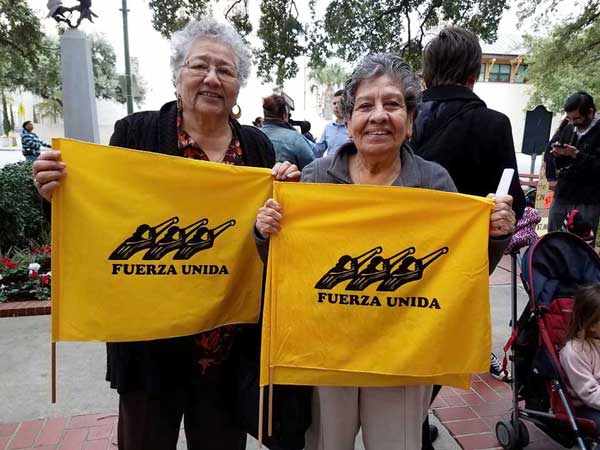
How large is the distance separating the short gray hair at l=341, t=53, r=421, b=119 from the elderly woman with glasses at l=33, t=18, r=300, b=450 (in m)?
0.40

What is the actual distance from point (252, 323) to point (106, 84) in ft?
124

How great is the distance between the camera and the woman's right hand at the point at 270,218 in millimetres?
1614

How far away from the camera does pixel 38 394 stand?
325cm

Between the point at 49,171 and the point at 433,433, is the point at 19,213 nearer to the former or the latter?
the point at 49,171

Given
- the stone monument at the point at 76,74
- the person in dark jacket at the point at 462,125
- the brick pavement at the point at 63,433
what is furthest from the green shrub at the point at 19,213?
the person in dark jacket at the point at 462,125

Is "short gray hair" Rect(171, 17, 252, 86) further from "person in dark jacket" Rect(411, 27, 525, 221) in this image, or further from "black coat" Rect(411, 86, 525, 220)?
"person in dark jacket" Rect(411, 27, 525, 221)

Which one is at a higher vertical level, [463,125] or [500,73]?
[500,73]

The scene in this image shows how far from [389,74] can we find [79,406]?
2.97m

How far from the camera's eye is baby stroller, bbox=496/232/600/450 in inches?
93.0

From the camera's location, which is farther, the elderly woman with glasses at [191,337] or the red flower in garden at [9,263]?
the red flower in garden at [9,263]

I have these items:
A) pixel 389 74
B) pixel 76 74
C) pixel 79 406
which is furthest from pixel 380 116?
pixel 76 74

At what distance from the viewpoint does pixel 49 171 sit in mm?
1600

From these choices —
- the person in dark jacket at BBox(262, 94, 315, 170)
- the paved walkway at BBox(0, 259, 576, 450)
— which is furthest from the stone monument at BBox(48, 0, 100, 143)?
the paved walkway at BBox(0, 259, 576, 450)

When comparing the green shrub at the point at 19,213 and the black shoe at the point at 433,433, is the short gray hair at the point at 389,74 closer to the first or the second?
the black shoe at the point at 433,433
